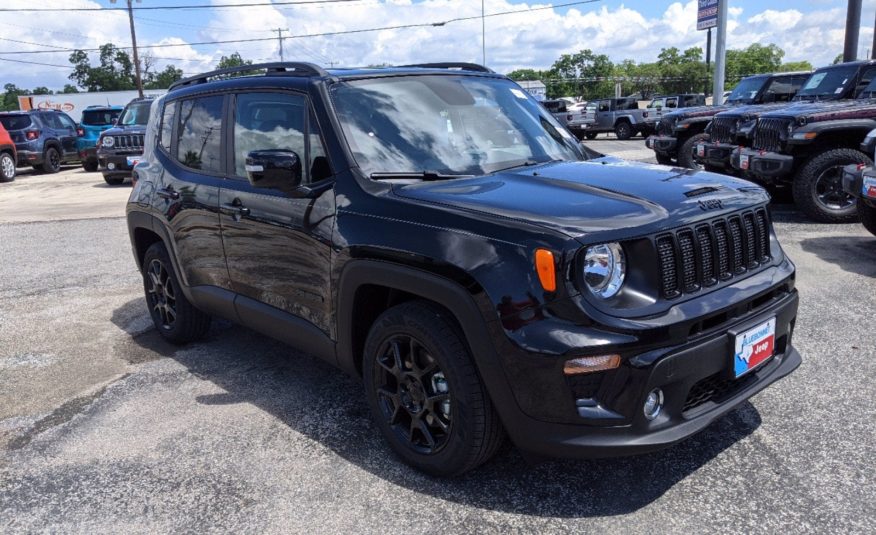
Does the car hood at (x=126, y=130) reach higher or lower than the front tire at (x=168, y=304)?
higher

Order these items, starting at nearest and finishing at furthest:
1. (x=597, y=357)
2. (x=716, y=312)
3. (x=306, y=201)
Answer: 1. (x=597, y=357)
2. (x=716, y=312)
3. (x=306, y=201)

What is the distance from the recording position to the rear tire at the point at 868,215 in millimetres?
6891

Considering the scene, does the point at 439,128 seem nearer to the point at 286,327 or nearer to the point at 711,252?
the point at 286,327

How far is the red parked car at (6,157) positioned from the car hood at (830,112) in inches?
693

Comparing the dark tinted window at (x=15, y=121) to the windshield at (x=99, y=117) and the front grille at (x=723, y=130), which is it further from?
the front grille at (x=723, y=130)

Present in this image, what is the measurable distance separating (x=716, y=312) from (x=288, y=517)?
1.90 meters

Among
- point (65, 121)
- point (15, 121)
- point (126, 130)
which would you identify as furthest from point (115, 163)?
point (65, 121)

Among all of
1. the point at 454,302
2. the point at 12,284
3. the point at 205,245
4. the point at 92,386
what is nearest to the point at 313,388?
the point at 205,245

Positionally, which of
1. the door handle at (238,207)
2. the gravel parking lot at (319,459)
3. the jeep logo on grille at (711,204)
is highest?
the jeep logo on grille at (711,204)

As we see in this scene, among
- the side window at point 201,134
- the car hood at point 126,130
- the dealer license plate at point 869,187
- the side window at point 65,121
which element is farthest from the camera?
the side window at point 65,121

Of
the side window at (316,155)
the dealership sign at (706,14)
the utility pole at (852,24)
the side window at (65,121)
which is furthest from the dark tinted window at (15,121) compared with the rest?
the dealership sign at (706,14)

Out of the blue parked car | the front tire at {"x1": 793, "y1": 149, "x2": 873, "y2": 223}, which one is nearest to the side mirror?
the front tire at {"x1": 793, "y1": 149, "x2": 873, "y2": 223}

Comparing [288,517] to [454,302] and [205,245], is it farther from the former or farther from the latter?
[205,245]

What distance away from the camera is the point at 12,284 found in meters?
7.18
